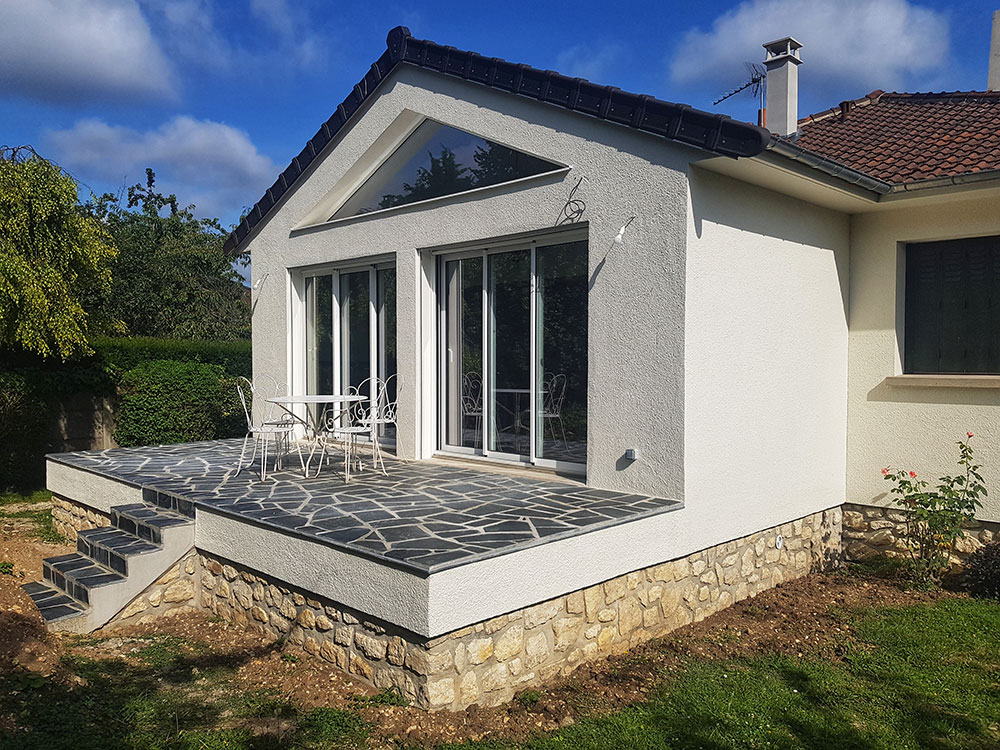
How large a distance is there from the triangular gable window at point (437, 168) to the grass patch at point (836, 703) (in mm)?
5529

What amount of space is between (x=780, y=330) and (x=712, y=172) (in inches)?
83.6

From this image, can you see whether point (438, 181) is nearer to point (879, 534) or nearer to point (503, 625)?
point (503, 625)

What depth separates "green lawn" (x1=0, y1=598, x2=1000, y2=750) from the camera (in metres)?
4.72

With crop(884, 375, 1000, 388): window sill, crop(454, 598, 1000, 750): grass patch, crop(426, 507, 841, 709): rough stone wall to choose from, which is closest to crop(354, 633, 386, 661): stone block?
crop(426, 507, 841, 709): rough stone wall

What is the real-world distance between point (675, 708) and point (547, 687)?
971mm

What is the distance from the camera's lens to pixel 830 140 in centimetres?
1065

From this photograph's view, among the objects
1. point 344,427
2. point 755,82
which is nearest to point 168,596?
point 344,427

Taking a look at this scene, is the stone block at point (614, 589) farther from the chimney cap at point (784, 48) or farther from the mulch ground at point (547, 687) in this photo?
the chimney cap at point (784, 48)

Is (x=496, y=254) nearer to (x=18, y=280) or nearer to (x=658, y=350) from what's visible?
(x=658, y=350)

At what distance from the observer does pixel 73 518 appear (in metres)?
9.80

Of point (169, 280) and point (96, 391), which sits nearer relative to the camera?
point (96, 391)

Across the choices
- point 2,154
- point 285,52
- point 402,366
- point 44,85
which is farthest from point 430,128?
point 44,85

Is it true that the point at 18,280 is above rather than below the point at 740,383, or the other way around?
above

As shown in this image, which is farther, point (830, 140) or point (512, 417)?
point (830, 140)
